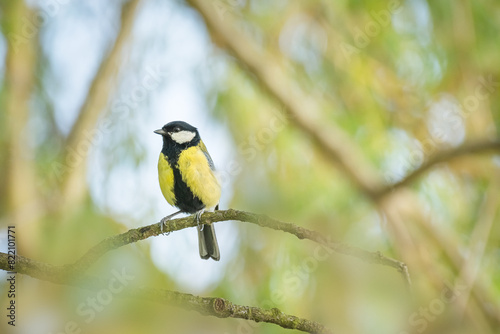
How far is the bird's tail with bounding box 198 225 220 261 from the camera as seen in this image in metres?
3.06

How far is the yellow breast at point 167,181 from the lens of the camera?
109 inches

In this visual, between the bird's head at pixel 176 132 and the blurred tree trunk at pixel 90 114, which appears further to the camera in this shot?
the blurred tree trunk at pixel 90 114

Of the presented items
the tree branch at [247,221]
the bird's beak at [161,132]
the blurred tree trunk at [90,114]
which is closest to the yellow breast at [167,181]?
the bird's beak at [161,132]

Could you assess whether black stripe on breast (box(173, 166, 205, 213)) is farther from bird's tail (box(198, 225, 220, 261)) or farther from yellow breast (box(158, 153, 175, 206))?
bird's tail (box(198, 225, 220, 261))

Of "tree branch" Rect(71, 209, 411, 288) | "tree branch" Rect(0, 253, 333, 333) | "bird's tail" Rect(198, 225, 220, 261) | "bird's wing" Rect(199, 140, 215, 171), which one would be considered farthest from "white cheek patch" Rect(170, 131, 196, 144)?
"tree branch" Rect(0, 253, 333, 333)

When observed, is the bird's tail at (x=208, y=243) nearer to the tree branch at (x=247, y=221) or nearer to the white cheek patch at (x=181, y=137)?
the white cheek patch at (x=181, y=137)

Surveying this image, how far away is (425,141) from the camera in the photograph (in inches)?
185

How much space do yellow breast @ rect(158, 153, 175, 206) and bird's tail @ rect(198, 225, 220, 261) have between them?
0.38 m

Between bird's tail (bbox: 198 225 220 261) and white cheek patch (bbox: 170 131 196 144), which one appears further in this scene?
bird's tail (bbox: 198 225 220 261)

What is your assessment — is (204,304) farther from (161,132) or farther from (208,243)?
(208,243)

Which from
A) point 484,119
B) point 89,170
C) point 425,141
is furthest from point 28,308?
point 484,119

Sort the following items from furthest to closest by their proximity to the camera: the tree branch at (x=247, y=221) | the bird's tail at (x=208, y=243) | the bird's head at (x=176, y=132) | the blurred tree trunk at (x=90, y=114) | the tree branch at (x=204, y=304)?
the blurred tree trunk at (x=90, y=114) < the bird's tail at (x=208, y=243) < the bird's head at (x=176, y=132) < the tree branch at (x=204, y=304) < the tree branch at (x=247, y=221)

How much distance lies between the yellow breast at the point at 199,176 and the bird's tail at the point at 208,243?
0.31 metres

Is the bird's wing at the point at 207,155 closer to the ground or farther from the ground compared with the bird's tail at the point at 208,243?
farther from the ground
